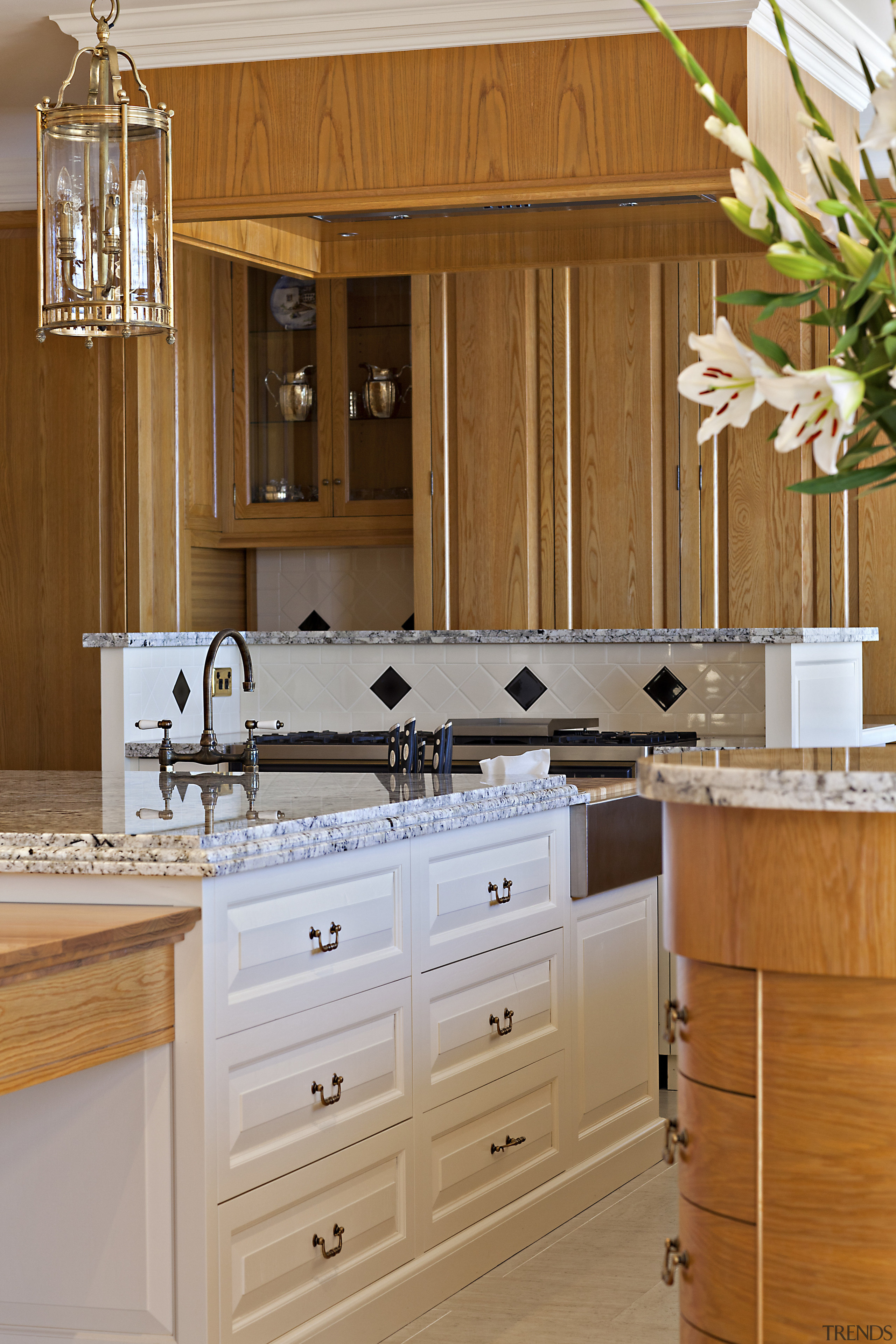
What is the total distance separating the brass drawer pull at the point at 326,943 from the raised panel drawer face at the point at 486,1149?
43 cm

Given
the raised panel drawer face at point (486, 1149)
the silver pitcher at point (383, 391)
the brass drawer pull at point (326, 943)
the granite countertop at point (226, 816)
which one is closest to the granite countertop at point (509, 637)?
the silver pitcher at point (383, 391)

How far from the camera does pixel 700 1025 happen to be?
5.62 feet

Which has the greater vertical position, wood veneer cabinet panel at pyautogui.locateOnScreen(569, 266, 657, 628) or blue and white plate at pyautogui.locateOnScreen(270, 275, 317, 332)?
blue and white plate at pyautogui.locateOnScreen(270, 275, 317, 332)

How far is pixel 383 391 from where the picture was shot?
18.3 ft

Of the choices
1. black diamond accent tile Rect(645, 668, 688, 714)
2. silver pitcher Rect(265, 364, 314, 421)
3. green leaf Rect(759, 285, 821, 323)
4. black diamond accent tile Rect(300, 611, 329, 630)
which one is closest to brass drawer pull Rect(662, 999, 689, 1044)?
green leaf Rect(759, 285, 821, 323)

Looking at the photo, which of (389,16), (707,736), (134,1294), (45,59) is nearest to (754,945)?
(134,1294)

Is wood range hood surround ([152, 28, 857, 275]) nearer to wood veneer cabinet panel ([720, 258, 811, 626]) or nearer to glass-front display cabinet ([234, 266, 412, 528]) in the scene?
wood veneer cabinet panel ([720, 258, 811, 626])

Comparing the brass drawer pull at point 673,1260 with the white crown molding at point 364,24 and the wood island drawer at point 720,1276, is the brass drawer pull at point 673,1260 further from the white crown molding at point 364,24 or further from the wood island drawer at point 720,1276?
the white crown molding at point 364,24

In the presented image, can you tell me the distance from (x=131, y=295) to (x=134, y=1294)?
1.52 metres

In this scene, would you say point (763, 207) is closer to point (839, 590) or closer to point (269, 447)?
point (839, 590)

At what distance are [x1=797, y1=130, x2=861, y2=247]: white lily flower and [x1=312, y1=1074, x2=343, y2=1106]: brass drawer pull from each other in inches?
58.5

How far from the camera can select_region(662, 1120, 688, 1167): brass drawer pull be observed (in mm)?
1756

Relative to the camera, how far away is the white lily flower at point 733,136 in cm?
142

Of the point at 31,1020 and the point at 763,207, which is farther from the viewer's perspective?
the point at 31,1020
